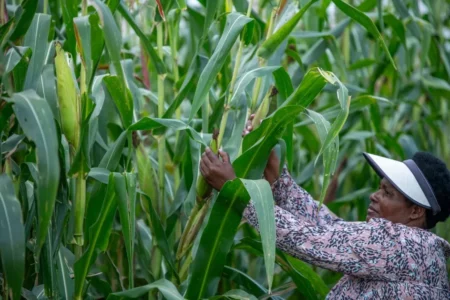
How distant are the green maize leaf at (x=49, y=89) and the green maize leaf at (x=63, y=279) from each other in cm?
34

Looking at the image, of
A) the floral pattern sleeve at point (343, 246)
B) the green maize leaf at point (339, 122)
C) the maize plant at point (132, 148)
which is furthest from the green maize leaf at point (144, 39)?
the green maize leaf at point (339, 122)

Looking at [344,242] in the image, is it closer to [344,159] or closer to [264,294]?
[264,294]

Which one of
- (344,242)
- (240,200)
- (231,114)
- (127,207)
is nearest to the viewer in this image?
(127,207)

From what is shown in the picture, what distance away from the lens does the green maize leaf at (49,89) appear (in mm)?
1766

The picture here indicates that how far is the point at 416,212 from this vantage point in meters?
2.14

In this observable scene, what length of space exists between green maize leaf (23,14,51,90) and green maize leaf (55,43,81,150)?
50 millimetres

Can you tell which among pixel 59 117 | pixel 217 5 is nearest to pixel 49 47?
pixel 59 117

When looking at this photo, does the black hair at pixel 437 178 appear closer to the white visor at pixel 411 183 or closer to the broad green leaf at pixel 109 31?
the white visor at pixel 411 183

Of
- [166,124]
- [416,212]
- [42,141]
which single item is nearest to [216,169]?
[166,124]

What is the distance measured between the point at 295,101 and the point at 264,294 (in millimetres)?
641

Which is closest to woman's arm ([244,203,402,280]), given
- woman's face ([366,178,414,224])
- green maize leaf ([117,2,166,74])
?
woman's face ([366,178,414,224])

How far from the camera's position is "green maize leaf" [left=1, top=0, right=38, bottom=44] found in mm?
1820

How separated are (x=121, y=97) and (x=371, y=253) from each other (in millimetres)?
699

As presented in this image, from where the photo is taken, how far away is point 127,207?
174cm
